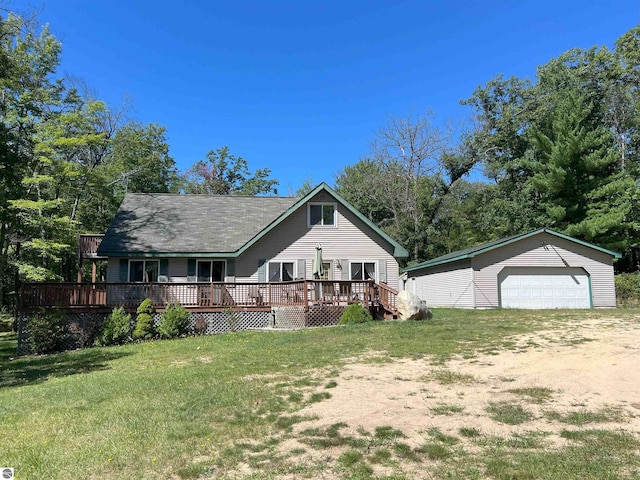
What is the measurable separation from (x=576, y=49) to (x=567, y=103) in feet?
24.8

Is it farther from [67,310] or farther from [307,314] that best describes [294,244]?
[67,310]

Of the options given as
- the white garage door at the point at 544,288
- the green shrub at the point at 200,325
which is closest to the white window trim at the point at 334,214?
the green shrub at the point at 200,325

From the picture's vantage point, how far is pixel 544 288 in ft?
71.8

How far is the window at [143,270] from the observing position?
19062mm

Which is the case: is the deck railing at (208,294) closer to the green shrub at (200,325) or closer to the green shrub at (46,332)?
the green shrub at (200,325)

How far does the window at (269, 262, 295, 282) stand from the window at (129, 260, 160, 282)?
16.2 ft

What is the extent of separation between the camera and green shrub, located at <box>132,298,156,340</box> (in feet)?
49.2

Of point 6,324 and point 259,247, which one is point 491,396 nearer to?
point 259,247

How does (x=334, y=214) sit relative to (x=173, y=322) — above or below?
above

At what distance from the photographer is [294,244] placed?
19625 millimetres

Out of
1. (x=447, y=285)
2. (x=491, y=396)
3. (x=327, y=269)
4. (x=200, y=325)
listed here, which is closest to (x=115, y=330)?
(x=200, y=325)

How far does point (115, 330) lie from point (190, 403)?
9.81 m

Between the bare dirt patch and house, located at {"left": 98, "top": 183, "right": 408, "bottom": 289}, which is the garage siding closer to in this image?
house, located at {"left": 98, "top": 183, "right": 408, "bottom": 289}

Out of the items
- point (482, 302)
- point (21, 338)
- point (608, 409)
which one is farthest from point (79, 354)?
point (482, 302)
